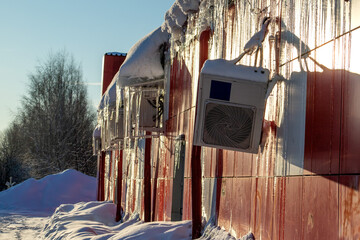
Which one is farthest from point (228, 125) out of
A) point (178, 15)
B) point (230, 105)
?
point (178, 15)

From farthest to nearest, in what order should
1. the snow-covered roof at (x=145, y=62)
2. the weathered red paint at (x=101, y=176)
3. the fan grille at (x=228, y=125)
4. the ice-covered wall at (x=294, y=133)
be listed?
the weathered red paint at (x=101, y=176), the snow-covered roof at (x=145, y=62), the fan grille at (x=228, y=125), the ice-covered wall at (x=294, y=133)

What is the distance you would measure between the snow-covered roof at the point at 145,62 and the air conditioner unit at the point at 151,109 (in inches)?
16.0

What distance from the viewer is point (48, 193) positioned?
103 feet

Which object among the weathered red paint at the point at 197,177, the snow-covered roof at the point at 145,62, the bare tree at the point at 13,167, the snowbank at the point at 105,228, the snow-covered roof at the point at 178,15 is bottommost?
the bare tree at the point at 13,167

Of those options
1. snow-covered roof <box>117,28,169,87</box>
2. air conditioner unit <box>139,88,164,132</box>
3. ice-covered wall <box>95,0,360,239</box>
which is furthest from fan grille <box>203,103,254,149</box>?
air conditioner unit <box>139,88,164,132</box>

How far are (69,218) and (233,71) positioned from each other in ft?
37.9

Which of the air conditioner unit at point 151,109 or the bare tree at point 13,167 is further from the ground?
the air conditioner unit at point 151,109

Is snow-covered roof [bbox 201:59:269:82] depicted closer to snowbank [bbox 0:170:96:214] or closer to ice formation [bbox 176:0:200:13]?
ice formation [bbox 176:0:200:13]

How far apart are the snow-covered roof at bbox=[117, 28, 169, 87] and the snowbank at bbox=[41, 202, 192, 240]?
9.11 ft

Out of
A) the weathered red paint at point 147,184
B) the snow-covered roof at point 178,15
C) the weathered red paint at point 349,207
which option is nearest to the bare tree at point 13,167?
the weathered red paint at point 147,184

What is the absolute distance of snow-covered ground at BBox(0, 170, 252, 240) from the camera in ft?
28.3

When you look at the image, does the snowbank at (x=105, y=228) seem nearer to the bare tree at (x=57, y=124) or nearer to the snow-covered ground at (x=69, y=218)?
the snow-covered ground at (x=69, y=218)

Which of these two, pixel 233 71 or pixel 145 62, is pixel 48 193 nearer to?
pixel 145 62

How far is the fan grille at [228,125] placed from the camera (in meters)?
5.66
